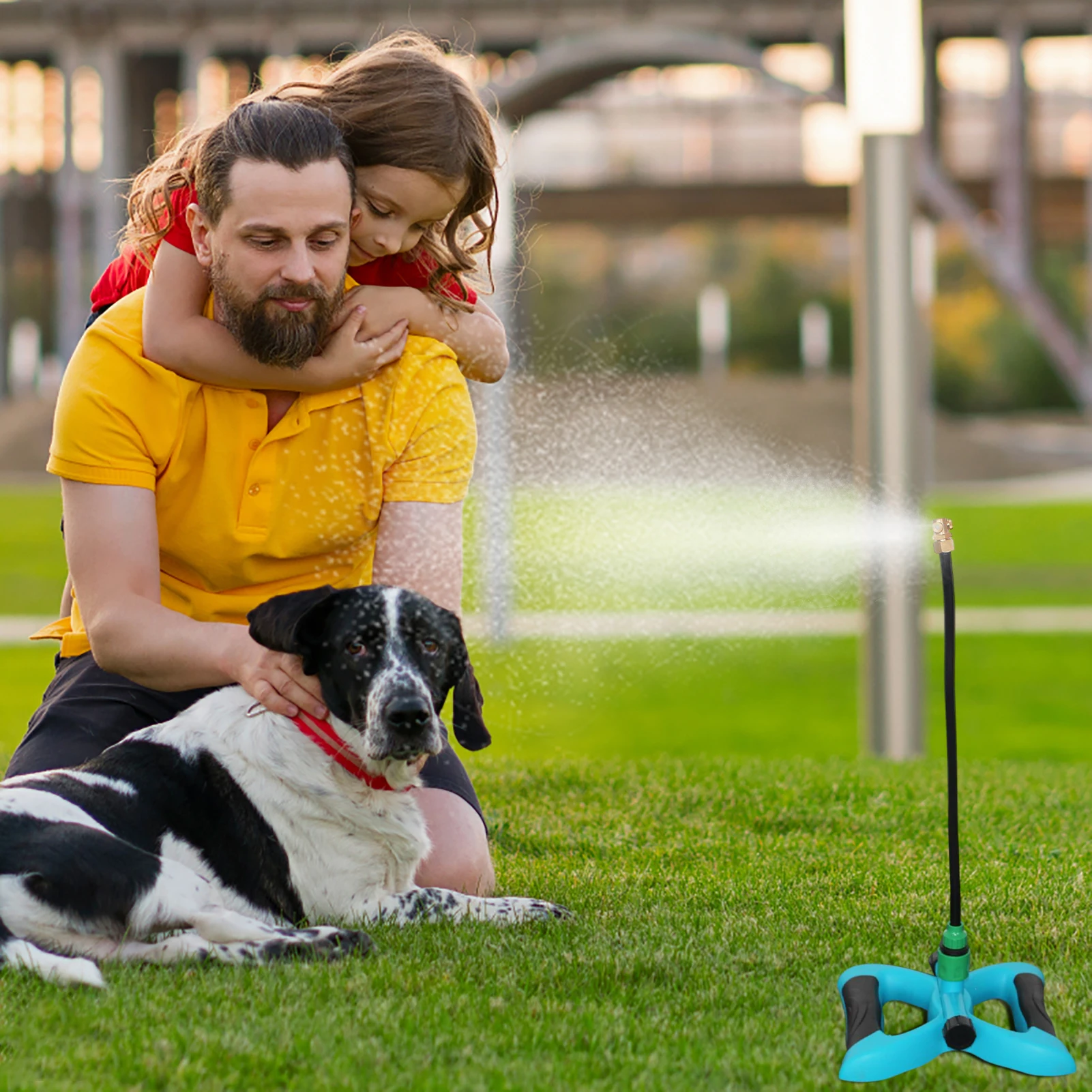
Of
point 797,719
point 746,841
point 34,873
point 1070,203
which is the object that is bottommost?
point 797,719

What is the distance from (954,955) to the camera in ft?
8.52

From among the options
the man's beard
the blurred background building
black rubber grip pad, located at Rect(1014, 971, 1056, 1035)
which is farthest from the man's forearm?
the blurred background building

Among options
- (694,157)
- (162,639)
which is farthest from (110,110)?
(162,639)

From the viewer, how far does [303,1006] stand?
2711 millimetres

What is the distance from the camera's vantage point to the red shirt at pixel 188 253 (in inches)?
137

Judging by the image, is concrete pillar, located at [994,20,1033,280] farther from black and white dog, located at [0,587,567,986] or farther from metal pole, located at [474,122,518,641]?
black and white dog, located at [0,587,567,986]

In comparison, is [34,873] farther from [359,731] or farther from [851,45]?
[851,45]

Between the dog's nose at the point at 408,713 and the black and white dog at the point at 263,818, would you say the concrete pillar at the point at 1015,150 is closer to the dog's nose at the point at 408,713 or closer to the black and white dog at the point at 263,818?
the black and white dog at the point at 263,818

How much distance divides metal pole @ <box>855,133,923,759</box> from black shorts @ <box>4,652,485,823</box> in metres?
3.59

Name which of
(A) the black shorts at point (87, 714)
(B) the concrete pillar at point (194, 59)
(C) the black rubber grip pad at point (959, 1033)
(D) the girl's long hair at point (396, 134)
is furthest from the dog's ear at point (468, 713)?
(B) the concrete pillar at point (194, 59)

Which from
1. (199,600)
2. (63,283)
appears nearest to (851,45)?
(199,600)

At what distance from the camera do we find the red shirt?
11.4ft

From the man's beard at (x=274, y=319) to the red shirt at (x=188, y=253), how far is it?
0.60 feet

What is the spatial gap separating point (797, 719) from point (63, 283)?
1274 inches
